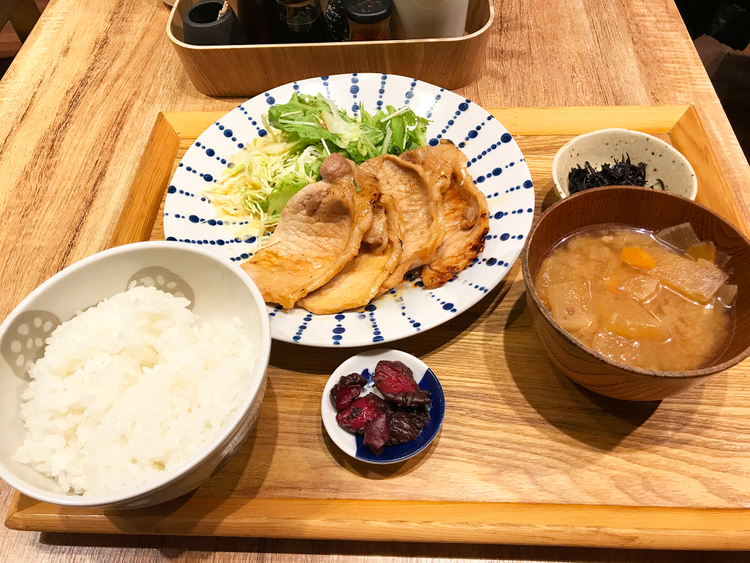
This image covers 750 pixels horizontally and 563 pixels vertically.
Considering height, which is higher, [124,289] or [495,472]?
[124,289]

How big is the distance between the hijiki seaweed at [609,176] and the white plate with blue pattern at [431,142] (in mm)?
261

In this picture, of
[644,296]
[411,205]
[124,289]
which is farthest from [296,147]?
[644,296]

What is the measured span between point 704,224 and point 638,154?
694 millimetres

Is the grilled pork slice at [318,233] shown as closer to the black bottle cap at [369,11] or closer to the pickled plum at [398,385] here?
the pickled plum at [398,385]

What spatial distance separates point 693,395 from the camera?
1684 mm

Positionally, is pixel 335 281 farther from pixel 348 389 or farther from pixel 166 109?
pixel 166 109

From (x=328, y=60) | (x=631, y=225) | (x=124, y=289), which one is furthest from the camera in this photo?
(x=328, y=60)

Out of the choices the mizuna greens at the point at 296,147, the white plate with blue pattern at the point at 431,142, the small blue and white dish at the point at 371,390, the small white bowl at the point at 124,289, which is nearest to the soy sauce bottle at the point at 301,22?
the white plate with blue pattern at the point at 431,142

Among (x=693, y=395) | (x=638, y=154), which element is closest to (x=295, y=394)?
(x=693, y=395)

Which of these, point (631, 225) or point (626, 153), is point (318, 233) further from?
point (626, 153)

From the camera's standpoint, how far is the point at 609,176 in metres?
2.14

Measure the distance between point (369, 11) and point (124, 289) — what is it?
1.92 meters

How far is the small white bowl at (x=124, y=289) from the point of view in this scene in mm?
1216

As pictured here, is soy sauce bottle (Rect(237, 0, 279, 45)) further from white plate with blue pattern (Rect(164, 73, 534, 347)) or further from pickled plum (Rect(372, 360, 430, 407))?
pickled plum (Rect(372, 360, 430, 407))
